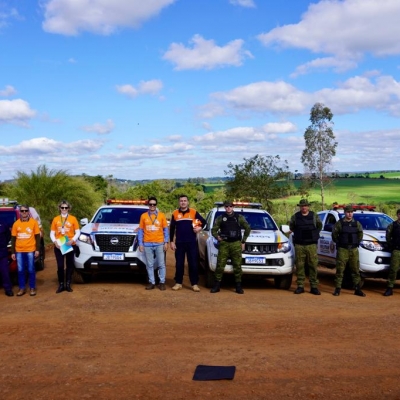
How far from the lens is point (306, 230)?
1070 cm

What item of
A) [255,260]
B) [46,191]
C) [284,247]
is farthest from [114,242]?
[46,191]

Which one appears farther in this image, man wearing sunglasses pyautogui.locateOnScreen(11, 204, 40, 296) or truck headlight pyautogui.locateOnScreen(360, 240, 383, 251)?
truck headlight pyautogui.locateOnScreen(360, 240, 383, 251)

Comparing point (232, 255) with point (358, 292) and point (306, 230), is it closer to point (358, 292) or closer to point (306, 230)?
point (306, 230)

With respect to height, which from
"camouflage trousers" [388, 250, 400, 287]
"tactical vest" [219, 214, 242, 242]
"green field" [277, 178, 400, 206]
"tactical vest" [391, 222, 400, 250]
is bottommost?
"green field" [277, 178, 400, 206]

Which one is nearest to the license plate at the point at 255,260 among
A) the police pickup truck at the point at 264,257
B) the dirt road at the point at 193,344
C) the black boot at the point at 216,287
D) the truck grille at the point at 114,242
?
the police pickup truck at the point at 264,257

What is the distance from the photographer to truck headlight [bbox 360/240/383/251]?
11.1 meters

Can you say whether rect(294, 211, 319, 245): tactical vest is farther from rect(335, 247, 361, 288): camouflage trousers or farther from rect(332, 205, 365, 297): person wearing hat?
rect(335, 247, 361, 288): camouflage trousers

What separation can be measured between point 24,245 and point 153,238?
2.46 meters

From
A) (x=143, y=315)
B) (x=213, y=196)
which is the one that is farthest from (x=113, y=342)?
(x=213, y=196)

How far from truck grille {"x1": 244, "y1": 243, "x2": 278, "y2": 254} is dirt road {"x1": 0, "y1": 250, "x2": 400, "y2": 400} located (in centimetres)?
85

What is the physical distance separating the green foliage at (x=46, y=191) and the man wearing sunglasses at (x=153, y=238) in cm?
1378

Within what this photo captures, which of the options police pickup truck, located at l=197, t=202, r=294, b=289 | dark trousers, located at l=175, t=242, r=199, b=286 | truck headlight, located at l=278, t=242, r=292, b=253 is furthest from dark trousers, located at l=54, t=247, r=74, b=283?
truck headlight, located at l=278, t=242, r=292, b=253

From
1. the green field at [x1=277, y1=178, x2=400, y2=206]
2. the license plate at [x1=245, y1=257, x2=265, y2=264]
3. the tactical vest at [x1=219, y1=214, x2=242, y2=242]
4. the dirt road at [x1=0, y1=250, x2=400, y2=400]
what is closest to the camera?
the dirt road at [x1=0, y1=250, x2=400, y2=400]

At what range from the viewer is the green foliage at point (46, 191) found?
79.7ft
